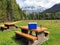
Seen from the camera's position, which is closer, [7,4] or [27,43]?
[27,43]

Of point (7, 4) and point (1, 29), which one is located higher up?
point (7, 4)

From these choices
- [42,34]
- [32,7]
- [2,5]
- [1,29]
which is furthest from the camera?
[2,5]

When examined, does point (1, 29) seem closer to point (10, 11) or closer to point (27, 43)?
point (27, 43)

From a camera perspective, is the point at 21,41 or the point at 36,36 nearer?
the point at 36,36

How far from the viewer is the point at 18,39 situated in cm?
1920

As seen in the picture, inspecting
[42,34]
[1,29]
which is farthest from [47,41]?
[1,29]

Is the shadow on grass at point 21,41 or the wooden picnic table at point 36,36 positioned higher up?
the wooden picnic table at point 36,36

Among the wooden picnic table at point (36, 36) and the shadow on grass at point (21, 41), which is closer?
the wooden picnic table at point (36, 36)

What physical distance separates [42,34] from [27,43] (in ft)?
6.99

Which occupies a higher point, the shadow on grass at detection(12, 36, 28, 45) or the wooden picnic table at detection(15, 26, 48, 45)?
the wooden picnic table at detection(15, 26, 48, 45)

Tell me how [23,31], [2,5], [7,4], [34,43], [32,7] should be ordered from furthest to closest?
[7,4] → [2,5] → [32,7] → [23,31] → [34,43]

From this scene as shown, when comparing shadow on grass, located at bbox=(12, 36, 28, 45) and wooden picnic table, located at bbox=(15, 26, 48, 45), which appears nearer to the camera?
wooden picnic table, located at bbox=(15, 26, 48, 45)

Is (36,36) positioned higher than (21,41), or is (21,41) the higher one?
(36,36)

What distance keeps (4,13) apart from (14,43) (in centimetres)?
3895
